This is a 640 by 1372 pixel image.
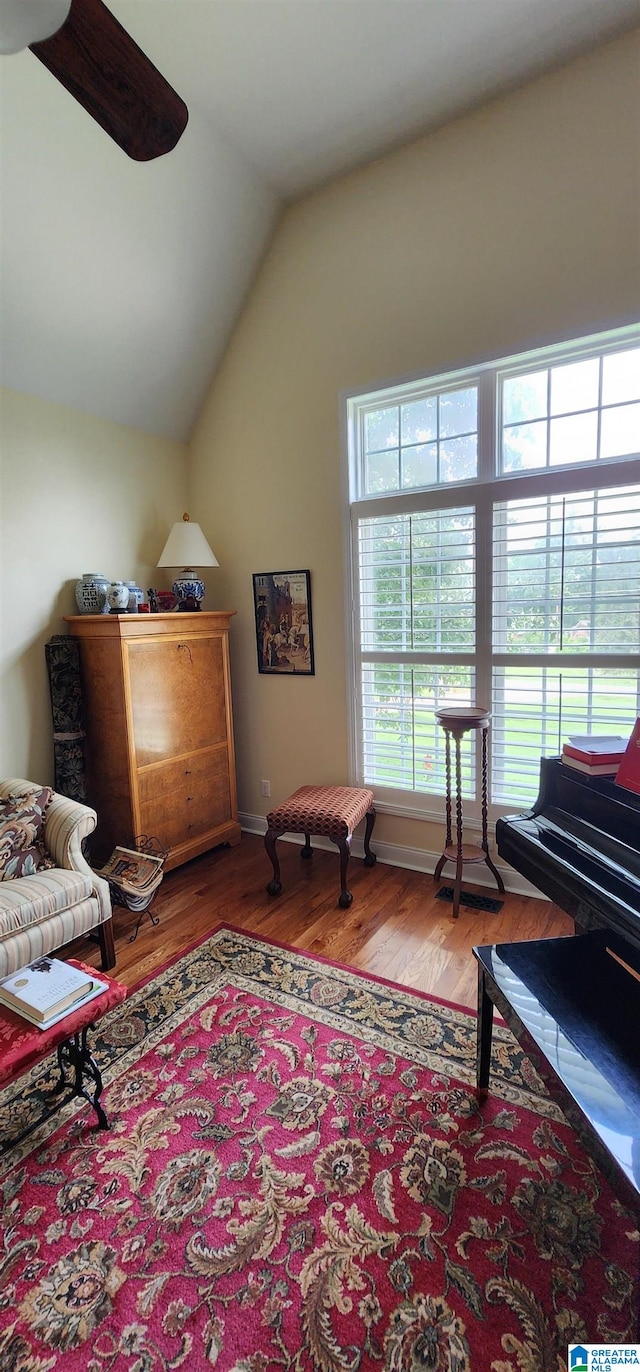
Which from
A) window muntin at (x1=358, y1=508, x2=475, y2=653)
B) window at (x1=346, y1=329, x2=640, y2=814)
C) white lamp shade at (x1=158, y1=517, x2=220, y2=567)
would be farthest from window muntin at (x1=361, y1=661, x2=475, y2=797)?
white lamp shade at (x1=158, y1=517, x2=220, y2=567)

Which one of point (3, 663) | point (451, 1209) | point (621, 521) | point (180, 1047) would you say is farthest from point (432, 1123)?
point (3, 663)

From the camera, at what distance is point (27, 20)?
1011 mm

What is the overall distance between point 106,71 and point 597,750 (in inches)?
85.0

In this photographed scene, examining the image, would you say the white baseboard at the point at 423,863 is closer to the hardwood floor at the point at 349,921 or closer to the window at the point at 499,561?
the hardwood floor at the point at 349,921

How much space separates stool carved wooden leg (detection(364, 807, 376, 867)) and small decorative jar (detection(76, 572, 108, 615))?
1.82 metres

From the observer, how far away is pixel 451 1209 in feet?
4.44

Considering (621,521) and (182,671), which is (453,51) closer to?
(621,521)

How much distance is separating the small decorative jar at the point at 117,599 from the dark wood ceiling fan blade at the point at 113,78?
178cm

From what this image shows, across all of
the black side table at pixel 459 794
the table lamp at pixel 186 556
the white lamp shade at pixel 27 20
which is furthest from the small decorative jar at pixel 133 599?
the white lamp shade at pixel 27 20

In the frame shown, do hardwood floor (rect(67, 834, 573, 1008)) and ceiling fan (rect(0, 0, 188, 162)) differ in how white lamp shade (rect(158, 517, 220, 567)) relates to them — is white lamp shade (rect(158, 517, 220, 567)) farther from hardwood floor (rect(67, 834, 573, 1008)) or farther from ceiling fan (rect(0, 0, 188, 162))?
ceiling fan (rect(0, 0, 188, 162))

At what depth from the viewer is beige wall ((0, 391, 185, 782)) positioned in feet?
9.06

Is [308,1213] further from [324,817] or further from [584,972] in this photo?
[324,817]

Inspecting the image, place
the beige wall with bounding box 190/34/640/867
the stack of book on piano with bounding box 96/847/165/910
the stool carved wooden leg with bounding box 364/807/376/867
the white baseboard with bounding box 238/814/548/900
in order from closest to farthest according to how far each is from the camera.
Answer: the beige wall with bounding box 190/34/640/867 < the stack of book on piano with bounding box 96/847/165/910 < the white baseboard with bounding box 238/814/548/900 < the stool carved wooden leg with bounding box 364/807/376/867

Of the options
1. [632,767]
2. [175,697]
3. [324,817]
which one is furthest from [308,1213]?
[175,697]
